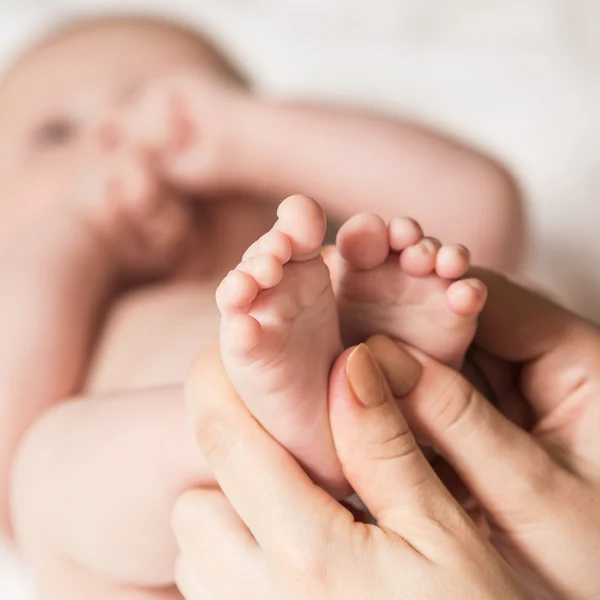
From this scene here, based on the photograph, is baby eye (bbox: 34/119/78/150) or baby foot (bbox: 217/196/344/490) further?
baby eye (bbox: 34/119/78/150)

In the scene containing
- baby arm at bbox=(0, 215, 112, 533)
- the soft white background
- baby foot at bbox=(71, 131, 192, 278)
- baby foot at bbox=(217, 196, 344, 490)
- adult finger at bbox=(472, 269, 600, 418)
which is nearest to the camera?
baby foot at bbox=(217, 196, 344, 490)

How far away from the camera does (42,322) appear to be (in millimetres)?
634

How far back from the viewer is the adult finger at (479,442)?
1.35 ft

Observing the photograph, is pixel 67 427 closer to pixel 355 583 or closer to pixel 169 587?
pixel 169 587

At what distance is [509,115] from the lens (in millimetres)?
958

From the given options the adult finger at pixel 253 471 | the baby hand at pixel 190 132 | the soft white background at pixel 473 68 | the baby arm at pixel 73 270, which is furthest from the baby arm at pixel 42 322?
the soft white background at pixel 473 68

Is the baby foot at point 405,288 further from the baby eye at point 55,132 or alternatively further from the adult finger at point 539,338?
the baby eye at point 55,132

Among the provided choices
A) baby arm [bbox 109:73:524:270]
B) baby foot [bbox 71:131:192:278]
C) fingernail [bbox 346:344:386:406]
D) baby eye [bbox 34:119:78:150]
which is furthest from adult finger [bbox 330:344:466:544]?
baby eye [bbox 34:119:78:150]

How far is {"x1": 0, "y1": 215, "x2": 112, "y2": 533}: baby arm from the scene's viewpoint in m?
0.62

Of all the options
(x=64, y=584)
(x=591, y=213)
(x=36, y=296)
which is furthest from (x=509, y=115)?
(x=64, y=584)

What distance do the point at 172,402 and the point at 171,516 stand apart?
2.7 inches

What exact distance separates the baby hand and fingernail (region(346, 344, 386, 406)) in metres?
0.42

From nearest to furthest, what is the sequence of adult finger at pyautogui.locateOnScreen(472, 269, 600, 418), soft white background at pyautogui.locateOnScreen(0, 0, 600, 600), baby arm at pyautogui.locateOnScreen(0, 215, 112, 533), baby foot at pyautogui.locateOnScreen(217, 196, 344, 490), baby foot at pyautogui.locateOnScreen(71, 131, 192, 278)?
baby foot at pyautogui.locateOnScreen(217, 196, 344, 490)
adult finger at pyautogui.locateOnScreen(472, 269, 600, 418)
baby arm at pyautogui.locateOnScreen(0, 215, 112, 533)
baby foot at pyautogui.locateOnScreen(71, 131, 192, 278)
soft white background at pyautogui.locateOnScreen(0, 0, 600, 600)

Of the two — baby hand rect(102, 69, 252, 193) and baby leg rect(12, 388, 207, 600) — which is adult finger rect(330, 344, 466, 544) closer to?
baby leg rect(12, 388, 207, 600)
